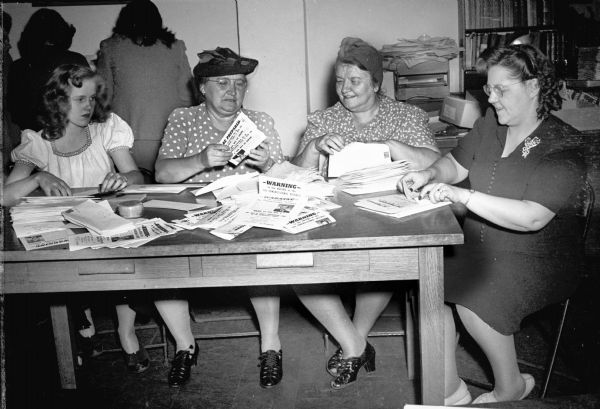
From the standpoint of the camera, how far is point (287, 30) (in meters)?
4.54

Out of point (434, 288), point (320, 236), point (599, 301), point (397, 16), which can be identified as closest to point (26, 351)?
point (320, 236)

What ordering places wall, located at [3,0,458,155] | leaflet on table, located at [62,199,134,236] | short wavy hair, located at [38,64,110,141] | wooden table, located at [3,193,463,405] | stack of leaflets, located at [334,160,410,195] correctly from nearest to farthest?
wooden table, located at [3,193,463,405] < leaflet on table, located at [62,199,134,236] < stack of leaflets, located at [334,160,410,195] < short wavy hair, located at [38,64,110,141] < wall, located at [3,0,458,155]

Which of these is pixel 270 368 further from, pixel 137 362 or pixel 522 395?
pixel 522 395

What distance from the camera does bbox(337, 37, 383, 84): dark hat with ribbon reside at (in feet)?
8.76

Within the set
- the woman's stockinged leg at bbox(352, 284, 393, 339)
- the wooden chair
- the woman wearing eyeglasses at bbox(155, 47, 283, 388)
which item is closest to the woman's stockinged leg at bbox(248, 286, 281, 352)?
the woman wearing eyeglasses at bbox(155, 47, 283, 388)

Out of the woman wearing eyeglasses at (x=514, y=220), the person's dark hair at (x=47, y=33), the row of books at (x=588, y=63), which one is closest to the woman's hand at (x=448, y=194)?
the woman wearing eyeglasses at (x=514, y=220)

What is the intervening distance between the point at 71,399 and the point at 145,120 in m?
1.96

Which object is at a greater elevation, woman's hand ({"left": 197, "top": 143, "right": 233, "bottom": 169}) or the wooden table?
woman's hand ({"left": 197, "top": 143, "right": 233, "bottom": 169})

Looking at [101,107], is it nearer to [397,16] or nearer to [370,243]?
[370,243]

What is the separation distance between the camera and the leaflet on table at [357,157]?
2369mm

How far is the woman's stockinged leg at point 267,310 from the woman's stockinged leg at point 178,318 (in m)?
0.32

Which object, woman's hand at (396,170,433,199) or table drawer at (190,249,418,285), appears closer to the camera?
table drawer at (190,249,418,285)

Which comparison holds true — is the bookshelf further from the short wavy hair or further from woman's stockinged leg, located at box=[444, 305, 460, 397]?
the short wavy hair

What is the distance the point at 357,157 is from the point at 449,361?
91 cm
